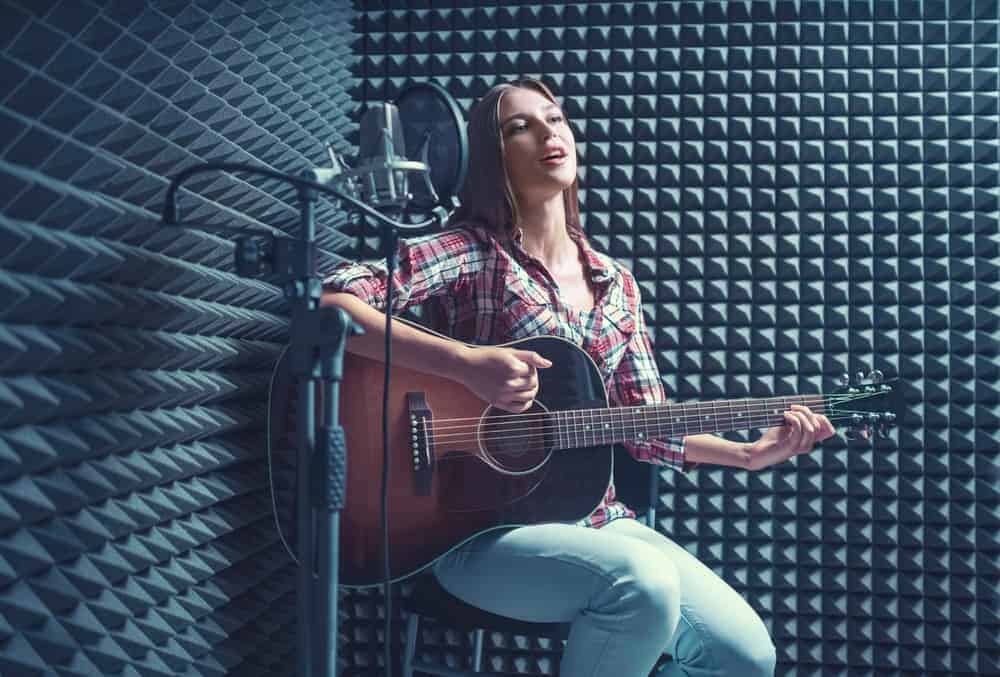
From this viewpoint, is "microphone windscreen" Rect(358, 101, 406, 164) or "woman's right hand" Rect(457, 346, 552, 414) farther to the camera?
"woman's right hand" Rect(457, 346, 552, 414)

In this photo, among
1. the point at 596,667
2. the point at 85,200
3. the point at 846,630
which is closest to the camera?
the point at 85,200

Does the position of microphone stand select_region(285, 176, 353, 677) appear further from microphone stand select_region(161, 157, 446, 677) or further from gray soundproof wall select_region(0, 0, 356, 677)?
gray soundproof wall select_region(0, 0, 356, 677)

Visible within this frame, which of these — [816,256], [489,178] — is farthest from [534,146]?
[816,256]

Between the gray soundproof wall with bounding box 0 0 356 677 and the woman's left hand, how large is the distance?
1.16m

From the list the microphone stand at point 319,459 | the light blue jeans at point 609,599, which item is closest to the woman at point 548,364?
the light blue jeans at point 609,599

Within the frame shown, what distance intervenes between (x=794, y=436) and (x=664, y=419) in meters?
0.30

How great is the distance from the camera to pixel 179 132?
4.24 ft

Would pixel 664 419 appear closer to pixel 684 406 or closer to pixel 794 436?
pixel 684 406

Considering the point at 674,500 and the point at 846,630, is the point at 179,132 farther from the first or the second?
the point at 846,630

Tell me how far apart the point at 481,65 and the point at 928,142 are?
4.40 feet

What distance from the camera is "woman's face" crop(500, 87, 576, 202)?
1.58 meters

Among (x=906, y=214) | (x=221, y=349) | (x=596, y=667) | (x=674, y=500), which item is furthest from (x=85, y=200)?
(x=906, y=214)

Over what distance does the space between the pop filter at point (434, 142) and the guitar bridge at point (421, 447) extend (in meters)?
0.44

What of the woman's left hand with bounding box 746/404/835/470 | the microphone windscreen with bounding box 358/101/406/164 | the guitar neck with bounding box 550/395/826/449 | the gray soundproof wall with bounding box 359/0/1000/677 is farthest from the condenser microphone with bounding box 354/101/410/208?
the gray soundproof wall with bounding box 359/0/1000/677
